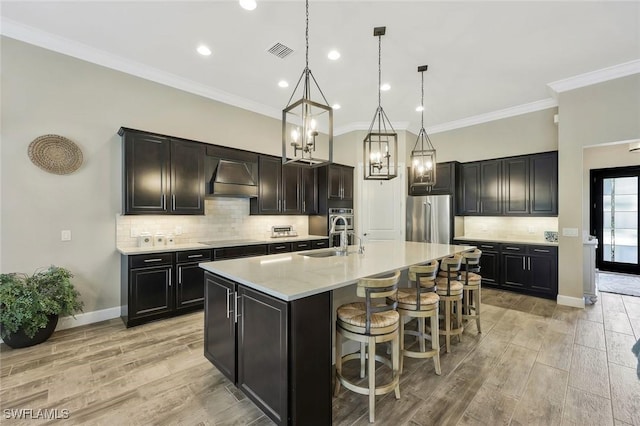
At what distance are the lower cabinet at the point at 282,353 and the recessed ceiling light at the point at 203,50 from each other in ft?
9.89

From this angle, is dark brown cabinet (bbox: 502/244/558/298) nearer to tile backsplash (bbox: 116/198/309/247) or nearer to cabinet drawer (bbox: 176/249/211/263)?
tile backsplash (bbox: 116/198/309/247)

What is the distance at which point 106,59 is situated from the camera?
3.63m

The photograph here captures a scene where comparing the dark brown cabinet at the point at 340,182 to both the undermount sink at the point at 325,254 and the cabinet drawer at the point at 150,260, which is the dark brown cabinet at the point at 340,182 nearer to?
the undermount sink at the point at 325,254

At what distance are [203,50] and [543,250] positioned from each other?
19.8 feet

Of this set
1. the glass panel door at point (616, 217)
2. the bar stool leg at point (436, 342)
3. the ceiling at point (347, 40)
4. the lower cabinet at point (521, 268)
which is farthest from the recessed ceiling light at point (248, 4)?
the glass panel door at point (616, 217)

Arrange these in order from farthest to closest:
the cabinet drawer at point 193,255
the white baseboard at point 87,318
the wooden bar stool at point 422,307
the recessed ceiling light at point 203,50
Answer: the cabinet drawer at point 193,255 → the recessed ceiling light at point 203,50 → the white baseboard at point 87,318 → the wooden bar stool at point 422,307

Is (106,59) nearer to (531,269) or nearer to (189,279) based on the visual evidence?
(189,279)

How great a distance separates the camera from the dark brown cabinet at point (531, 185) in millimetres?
4840

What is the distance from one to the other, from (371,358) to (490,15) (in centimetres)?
353

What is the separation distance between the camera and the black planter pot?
9.36 ft

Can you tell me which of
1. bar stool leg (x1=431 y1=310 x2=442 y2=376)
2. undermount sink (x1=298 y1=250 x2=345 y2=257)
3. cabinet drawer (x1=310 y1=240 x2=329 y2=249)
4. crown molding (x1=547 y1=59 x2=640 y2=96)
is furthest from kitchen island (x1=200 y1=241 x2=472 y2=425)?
crown molding (x1=547 y1=59 x2=640 y2=96)

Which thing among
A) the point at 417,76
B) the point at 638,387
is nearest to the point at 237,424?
the point at 638,387

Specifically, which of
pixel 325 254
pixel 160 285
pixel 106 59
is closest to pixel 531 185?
pixel 325 254

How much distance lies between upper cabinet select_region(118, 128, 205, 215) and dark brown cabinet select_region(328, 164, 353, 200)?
2550 mm
